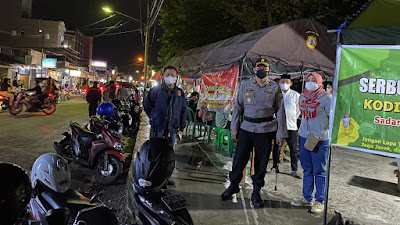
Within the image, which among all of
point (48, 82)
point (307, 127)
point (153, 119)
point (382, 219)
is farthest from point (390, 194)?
point (48, 82)

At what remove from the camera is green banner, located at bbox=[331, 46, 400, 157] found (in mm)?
2791

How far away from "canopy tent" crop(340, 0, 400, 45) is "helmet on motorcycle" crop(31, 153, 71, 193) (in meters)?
3.22

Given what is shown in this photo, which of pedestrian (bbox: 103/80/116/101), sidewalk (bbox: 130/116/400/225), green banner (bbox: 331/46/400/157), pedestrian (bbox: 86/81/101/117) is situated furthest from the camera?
pedestrian (bbox: 103/80/116/101)

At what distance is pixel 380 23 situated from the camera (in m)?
3.07

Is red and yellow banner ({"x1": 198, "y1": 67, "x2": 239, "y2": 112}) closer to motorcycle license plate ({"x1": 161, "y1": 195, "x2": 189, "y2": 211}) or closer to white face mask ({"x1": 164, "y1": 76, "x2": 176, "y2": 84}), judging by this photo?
white face mask ({"x1": 164, "y1": 76, "x2": 176, "y2": 84})

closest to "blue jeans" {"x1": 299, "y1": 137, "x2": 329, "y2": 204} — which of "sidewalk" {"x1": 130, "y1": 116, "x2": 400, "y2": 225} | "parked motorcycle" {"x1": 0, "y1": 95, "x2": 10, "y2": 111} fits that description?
"sidewalk" {"x1": 130, "y1": 116, "x2": 400, "y2": 225}

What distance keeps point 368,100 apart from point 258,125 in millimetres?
1453

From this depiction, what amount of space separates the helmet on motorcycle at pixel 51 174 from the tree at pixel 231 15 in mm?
10192

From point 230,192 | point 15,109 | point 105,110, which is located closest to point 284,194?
point 230,192

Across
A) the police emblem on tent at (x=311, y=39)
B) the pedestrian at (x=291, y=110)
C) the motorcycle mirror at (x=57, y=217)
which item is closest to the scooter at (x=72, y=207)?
the motorcycle mirror at (x=57, y=217)

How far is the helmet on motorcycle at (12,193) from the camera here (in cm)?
152

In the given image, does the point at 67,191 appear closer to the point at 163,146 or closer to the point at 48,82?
the point at 163,146

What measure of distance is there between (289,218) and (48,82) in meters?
13.9

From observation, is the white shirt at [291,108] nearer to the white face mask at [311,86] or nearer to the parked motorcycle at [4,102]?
the white face mask at [311,86]
